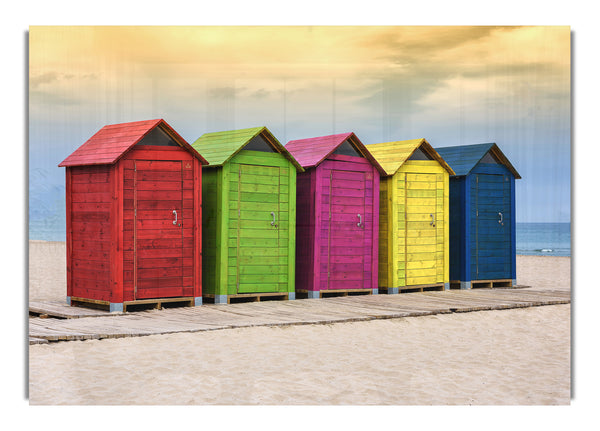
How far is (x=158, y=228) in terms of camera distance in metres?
11.0

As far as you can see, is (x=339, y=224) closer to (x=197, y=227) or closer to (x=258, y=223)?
(x=258, y=223)

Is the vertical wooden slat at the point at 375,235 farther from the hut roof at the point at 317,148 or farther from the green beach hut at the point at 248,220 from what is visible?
the green beach hut at the point at 248,220

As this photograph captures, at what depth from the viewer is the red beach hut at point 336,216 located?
1268cm

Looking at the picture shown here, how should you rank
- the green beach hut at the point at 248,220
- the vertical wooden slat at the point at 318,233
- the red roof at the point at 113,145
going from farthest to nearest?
the vertical wooden slat at the point at 318,233 < the green beach hut at the point at 248,220 < the red roof at the point at 113,145

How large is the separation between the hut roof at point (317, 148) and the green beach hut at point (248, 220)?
1.26 feet

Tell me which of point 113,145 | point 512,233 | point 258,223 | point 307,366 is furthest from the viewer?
point 512,233

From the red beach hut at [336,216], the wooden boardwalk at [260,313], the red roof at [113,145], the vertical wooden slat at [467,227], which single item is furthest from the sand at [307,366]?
the vertical wooden slat at [467,227]

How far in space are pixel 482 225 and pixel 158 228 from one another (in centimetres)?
639

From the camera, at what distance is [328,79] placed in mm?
8258

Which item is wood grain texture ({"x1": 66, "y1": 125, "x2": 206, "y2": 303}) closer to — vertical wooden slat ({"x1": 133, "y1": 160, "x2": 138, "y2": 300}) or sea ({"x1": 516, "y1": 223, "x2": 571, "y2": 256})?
vertical wooden slat ({"x1": 133, "y1": 160, "x2": 138, "y2": 300})

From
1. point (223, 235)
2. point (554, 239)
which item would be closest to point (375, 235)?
point (223, 235)
